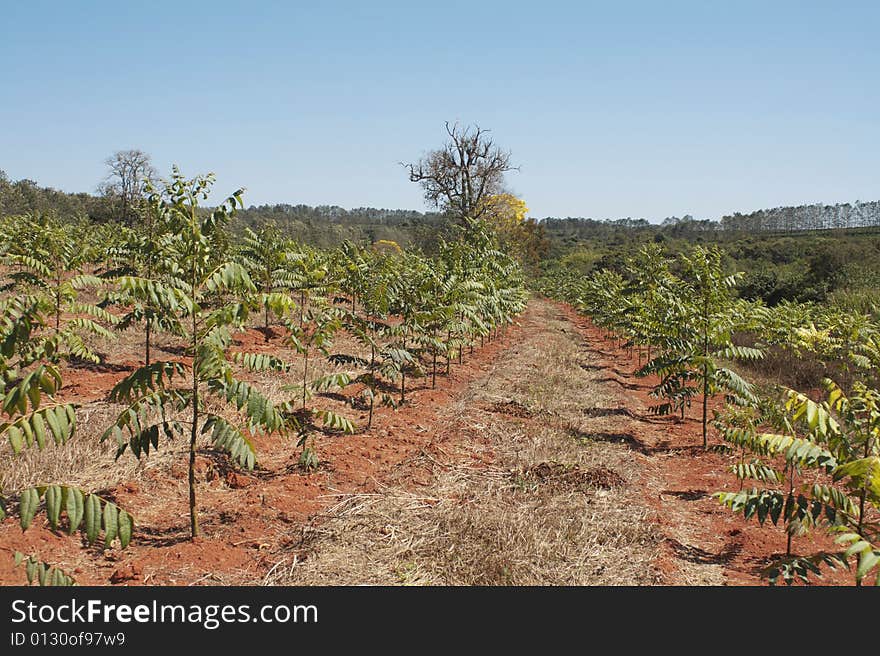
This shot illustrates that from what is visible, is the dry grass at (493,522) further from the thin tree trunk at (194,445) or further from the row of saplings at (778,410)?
the row of saplings at (778,410)

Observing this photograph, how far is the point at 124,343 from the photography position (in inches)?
519

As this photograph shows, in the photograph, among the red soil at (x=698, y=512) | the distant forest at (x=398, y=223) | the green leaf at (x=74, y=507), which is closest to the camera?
the green leaf at (x=74, y=507)

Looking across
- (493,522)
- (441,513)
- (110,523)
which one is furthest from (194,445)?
(493,522)

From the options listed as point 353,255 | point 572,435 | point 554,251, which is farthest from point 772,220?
point 572,435

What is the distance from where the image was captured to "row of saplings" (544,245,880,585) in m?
3.87

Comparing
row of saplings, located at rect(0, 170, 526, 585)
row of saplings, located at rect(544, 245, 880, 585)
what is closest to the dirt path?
row of saplings, located at rect(0, 170, 526, 585)

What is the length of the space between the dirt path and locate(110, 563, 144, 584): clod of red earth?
0.05ft

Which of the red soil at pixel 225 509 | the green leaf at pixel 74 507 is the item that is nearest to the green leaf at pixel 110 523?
the green leaf at pixel 74 507

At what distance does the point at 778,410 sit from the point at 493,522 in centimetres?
345

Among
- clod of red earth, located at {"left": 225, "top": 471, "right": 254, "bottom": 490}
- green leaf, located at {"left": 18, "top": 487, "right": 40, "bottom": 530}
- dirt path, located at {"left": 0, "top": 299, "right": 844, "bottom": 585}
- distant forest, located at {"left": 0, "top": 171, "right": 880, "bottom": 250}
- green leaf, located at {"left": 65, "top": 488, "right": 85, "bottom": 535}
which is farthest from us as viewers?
distant forest, located at {"left": 0, "top": 171, "right": 880, "bottom": 250}

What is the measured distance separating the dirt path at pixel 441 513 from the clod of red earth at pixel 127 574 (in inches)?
0.6

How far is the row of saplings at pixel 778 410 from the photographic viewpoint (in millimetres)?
3873

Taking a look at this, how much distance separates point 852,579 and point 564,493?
2.67m

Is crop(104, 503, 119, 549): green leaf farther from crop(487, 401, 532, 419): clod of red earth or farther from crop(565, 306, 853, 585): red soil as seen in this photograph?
crop(487, 401, 532, 419): clod of red earth
